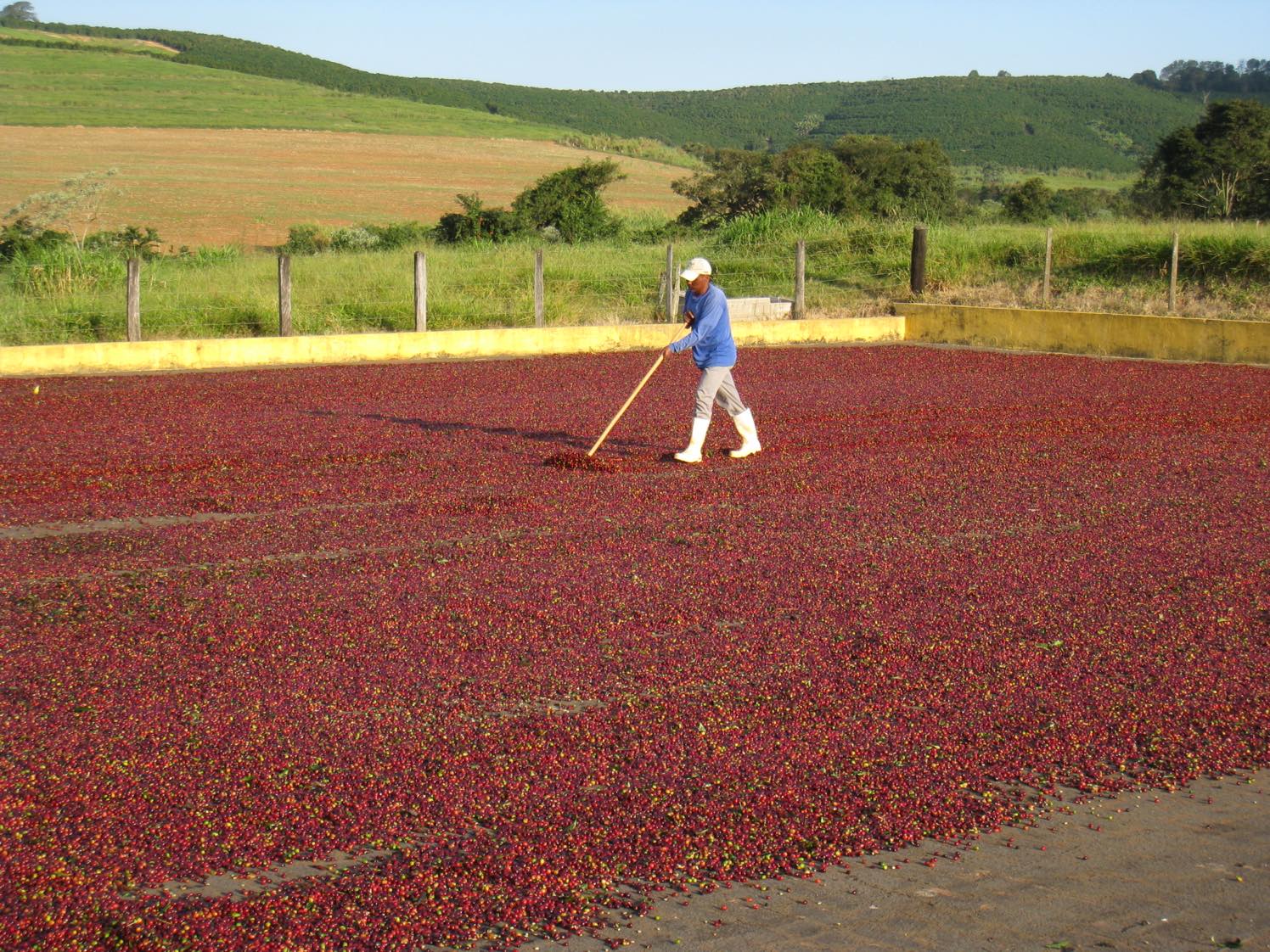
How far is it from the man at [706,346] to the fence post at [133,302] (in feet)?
29.9

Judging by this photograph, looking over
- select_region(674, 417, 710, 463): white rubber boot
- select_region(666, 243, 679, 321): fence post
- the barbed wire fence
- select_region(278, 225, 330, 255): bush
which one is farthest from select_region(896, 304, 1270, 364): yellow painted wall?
select_region(278, 225, 330, 255): bush

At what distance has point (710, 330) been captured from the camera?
34.6 ft

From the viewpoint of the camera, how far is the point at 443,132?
300 feet

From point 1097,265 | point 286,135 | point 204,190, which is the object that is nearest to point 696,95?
point 286,135

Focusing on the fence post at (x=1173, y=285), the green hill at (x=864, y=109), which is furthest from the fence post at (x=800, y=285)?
the green hill at (x=864, y=109)

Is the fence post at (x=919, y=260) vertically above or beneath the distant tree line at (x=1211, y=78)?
beneath

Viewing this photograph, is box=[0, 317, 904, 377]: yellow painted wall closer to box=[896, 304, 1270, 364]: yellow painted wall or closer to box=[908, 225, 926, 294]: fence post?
box=[896, 304, 1270, 364]: yellow painted wall

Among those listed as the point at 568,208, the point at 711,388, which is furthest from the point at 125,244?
the point at 711,388

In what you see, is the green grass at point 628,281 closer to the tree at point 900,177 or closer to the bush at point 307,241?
the tree at point 900,177

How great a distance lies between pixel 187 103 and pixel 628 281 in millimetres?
74741

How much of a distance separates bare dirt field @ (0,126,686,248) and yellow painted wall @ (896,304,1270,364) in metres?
30.8

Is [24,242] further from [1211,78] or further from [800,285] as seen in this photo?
[1211,78]

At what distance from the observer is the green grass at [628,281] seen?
18984 mm

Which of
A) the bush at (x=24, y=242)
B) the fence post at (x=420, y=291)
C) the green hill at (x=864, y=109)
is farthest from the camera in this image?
the green hill at (x=864, y=109)
